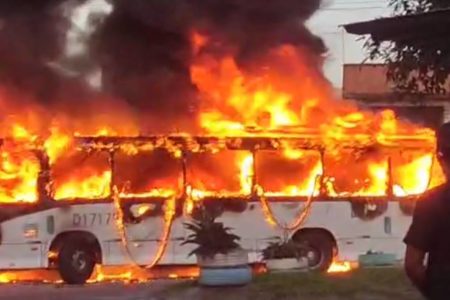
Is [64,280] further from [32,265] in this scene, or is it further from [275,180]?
[275,180]

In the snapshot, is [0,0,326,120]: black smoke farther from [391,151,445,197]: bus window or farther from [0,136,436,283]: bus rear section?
[391,151,445,197]: bus window

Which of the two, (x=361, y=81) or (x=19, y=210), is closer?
(x=19, y=210)

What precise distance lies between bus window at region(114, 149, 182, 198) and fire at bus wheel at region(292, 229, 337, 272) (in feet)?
6.84

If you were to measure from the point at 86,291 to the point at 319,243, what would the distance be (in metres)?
4.58

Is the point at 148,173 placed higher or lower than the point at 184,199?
higher

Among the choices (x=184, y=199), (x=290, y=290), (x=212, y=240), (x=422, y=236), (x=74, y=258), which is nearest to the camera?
(x=422, y=236)

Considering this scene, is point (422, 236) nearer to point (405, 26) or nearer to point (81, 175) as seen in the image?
point (405, 26)

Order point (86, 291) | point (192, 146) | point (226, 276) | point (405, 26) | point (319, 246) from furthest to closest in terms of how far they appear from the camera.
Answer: point (319, 246)
point (192, 146)
point (86, 291)
point (226, 276)
point (405, 26)

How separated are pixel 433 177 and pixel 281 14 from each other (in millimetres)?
6152

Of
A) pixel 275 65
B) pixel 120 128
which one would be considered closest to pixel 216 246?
pixel 120 128

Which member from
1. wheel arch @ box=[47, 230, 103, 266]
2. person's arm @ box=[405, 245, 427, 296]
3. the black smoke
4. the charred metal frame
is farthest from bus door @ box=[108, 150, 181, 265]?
person's arm @ box=[405, 245, 427, 296]

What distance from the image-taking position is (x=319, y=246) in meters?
17.5

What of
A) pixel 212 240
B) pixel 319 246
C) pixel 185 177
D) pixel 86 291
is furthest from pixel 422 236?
pixel 319 246

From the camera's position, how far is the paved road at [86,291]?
13.1 metres
